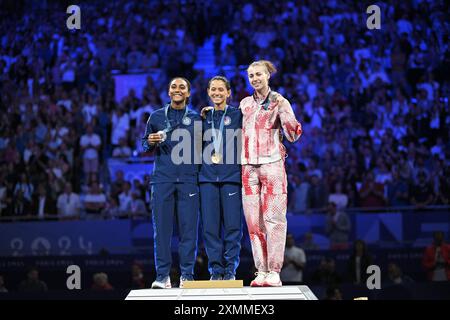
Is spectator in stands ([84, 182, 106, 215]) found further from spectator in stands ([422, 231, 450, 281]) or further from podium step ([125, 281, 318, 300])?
podium step ([125, 281, 318, 300])

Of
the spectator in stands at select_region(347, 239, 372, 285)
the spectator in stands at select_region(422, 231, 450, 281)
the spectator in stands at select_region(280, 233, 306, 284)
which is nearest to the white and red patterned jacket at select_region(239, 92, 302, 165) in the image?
the spectator in stands at select_region(280, 233, 306, 284)

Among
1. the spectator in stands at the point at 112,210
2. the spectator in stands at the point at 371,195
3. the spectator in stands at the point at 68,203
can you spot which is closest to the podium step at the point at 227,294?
the spectator in stands at the point at 112,210

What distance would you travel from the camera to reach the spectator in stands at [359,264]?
11367mm

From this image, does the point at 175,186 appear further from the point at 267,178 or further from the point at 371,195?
the point at 371,195

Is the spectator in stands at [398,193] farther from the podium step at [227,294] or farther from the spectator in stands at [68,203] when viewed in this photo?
the podium step at [227,294]

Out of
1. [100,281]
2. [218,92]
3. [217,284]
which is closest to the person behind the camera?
[217,284]

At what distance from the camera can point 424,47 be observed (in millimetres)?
15719

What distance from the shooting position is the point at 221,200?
24.4 feet

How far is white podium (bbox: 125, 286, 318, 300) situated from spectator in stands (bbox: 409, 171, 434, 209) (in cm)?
640

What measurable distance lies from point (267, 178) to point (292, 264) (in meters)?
4.39

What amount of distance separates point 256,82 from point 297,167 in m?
6.41

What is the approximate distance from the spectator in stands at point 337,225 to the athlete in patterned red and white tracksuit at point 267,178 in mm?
5163

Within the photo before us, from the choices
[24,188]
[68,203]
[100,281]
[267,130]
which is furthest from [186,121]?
Result: [24,188]
